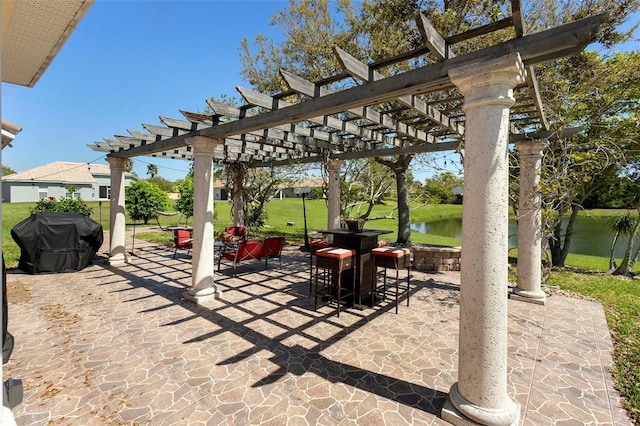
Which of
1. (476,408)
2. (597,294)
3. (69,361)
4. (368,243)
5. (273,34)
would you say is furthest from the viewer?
(273,34)

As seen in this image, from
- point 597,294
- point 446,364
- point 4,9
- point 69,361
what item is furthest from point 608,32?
point 69,361

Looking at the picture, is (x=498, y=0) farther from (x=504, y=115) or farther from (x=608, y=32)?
(x=504, y=115)

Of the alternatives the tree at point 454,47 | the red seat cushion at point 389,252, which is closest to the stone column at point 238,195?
the tree at point 454,47

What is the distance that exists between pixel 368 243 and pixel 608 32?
23.5 feet

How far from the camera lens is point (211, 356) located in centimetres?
341

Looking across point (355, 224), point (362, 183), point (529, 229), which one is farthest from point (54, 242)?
point (362, 183)

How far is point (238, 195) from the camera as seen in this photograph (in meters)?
11.1

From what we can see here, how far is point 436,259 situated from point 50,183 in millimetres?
35241

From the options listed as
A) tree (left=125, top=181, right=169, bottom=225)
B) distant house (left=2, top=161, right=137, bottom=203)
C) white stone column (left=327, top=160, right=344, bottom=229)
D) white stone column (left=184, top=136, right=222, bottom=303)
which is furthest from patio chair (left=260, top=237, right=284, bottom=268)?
distant house (left=2, top=161, right=137, bottom=203)

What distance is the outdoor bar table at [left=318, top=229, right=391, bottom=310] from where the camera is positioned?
4863mm

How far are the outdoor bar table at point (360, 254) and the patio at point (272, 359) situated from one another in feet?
1.24

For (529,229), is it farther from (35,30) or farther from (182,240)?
(182,240)

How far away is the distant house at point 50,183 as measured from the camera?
27.8 meters

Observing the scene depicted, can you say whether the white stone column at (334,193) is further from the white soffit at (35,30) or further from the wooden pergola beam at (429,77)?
the white soffit at (35,30)
